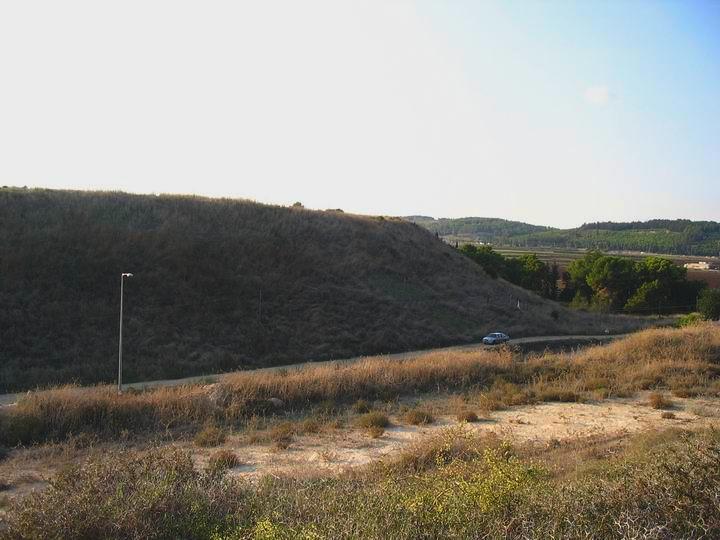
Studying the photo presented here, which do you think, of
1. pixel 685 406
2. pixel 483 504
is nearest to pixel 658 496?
pixel 483 504

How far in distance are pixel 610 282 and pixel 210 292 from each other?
145ft

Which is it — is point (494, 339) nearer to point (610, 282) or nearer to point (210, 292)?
point (210, 292)

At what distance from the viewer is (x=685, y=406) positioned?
48.6 feet

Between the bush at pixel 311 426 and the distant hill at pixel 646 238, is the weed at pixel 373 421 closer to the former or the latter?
the bush at pixel 311 426

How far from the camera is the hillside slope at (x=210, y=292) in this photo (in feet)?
84.4

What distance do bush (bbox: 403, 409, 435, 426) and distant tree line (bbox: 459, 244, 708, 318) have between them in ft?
141

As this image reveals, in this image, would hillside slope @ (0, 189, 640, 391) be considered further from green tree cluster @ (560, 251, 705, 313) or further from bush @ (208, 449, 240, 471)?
bush @ (208, 449, 240, 471)

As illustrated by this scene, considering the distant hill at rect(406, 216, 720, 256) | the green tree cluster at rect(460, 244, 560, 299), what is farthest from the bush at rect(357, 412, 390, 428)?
the distant hill at rect(406, 216, 720, 256)

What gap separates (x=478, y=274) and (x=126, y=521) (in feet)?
160

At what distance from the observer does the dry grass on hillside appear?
1265 cm

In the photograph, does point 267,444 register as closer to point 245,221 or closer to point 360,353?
point 360,353

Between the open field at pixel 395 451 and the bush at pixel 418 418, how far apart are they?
4 cm

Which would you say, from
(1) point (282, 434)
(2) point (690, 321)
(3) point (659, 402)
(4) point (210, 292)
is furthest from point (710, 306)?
(1) point (282, 434)

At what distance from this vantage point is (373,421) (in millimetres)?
12977
